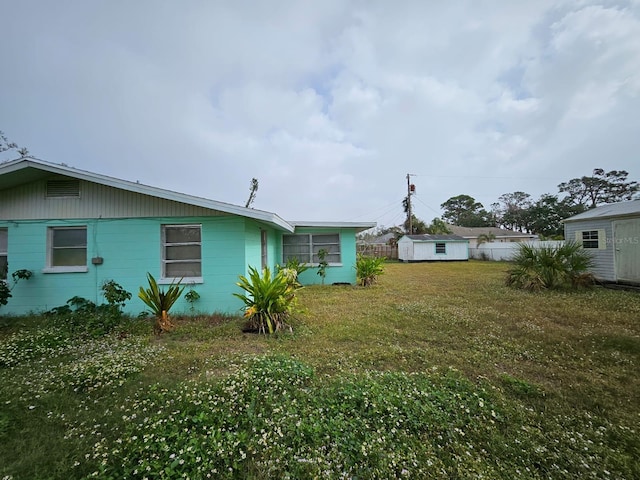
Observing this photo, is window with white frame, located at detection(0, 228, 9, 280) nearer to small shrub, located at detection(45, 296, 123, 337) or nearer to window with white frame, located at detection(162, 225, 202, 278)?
small shrub, located at detection(45, 296, 123, 337)

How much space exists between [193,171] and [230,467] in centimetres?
1432

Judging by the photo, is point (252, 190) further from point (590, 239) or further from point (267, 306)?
point (590, 239)

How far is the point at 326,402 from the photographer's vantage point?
248cm

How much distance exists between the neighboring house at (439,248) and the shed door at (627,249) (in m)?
12.8

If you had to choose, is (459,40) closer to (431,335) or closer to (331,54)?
(331,54)

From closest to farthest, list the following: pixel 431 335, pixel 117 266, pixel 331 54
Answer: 1. pixel 431 335
2. pixel 117 266
3. pixel 331 54

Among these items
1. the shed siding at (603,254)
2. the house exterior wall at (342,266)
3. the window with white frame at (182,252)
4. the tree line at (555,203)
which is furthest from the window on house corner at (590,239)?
the tree line at (555,203)

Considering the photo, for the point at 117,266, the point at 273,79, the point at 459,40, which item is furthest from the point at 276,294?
the point at 459,40

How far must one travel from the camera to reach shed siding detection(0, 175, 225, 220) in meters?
5.84

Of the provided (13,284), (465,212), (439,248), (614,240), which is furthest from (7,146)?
(465,212)

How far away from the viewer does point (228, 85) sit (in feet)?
28.8

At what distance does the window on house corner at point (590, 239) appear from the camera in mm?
9203

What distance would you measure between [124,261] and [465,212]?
190 ft

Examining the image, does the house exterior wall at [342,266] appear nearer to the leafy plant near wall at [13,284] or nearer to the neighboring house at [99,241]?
the neighboring house at [99,241]
